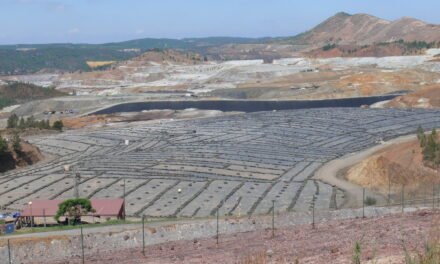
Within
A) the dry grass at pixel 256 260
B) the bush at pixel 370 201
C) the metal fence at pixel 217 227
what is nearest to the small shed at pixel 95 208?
the metal fence at pixel 217 227

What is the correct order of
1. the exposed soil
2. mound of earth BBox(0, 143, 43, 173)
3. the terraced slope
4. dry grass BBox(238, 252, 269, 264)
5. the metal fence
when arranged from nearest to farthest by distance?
1. dry grass BBox(238, 252, 269, 264)
2. the metal fence
3. the terraced slope
4. mound of earth BBox(0, 143, 43, 173)
5. the exposed soil

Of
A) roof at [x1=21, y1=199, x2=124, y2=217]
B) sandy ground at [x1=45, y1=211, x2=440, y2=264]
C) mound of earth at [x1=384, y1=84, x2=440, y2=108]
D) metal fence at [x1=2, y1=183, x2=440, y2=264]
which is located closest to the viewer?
sandy ground at [x1=45, y1=211, x2=440, y2=264]

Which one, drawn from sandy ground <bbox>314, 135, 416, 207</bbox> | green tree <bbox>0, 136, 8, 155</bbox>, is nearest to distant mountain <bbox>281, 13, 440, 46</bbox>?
sandy ground <bbox>314, 135, 416, 207</bbox>

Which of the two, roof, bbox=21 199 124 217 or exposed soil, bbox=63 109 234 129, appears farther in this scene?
exposed soil, bbox=63 109 234 129

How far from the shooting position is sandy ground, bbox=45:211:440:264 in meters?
9.79

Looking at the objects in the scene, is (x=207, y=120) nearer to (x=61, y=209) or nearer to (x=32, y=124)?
(x=32, y=124)

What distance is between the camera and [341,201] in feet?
81.0

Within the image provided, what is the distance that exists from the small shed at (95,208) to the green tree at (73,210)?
22 cm

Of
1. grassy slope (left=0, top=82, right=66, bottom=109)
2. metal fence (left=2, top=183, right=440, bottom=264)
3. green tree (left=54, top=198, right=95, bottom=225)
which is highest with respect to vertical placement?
metal fence (left=2, top=183, right=440, bottom=264)

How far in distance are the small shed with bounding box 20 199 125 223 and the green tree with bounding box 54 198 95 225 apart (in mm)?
223

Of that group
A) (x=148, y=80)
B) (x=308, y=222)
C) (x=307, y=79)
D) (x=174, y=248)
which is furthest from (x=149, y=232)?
(x=148, y=80)

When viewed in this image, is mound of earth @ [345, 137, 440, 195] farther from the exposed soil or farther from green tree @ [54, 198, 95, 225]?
the exposed soil

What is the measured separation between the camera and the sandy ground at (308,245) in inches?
385

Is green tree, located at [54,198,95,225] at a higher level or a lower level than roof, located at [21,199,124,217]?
higher
